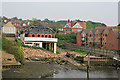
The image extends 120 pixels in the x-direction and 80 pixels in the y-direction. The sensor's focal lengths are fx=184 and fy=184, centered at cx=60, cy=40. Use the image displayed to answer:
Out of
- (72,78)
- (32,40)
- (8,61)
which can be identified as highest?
(32,40)

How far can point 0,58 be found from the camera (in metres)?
26.0

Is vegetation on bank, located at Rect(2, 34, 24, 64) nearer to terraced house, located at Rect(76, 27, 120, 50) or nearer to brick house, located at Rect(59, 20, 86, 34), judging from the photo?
terraced house, located at Rect(76, 27, 120, 50)

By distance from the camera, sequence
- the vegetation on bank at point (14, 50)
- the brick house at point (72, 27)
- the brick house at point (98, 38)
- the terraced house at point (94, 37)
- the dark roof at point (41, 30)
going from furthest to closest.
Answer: the brick house at point (72, 27) → the brick house at point (98, 38) → the terraced house at point (94, 37) → the dark roof at point (41, 30) → the vegetation on bank at point (14, 50)

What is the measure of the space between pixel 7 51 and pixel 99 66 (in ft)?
55.8

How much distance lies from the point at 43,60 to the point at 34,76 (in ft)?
42.0

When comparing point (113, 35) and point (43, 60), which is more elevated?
point (113, 35)

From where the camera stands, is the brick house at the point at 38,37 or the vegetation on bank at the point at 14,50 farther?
the brick house at the point at 38,37

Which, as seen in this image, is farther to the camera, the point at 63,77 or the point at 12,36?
the point at 12,36

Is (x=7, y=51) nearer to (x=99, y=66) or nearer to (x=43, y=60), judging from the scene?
(x=43, y=60)

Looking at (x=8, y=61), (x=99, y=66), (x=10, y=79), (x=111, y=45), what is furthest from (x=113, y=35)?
(x=10, y=79)

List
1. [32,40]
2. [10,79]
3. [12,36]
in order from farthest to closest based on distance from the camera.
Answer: [12,36] → [32,40] → [10,79]

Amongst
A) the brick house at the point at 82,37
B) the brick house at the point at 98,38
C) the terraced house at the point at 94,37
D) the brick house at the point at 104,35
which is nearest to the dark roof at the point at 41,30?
the brick house at the point at 82,37

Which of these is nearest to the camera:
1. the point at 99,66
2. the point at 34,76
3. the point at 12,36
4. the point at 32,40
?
the point at 34,76

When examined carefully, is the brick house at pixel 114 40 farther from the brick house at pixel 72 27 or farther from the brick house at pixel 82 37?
the brick house at pixel 72 27
